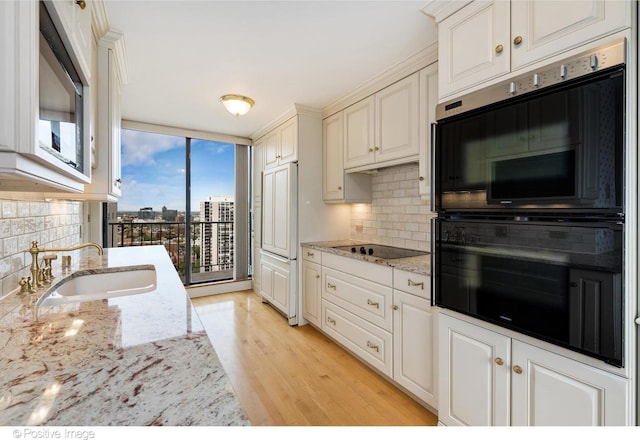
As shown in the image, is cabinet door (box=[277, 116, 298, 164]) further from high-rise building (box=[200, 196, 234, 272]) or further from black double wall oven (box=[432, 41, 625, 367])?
black double wall oven (box=[432, 41, 625, 367])

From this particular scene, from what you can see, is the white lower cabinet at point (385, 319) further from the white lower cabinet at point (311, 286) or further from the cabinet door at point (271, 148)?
the cabinet door at point (271, 148)

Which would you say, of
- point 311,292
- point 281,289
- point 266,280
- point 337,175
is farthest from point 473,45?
point 266,280

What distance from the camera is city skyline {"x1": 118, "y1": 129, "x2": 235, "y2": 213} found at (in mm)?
3945

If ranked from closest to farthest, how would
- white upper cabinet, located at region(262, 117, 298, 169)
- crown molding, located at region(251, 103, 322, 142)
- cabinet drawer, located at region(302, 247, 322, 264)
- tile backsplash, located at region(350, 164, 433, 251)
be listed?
1. tile backsplash, located at region(350, 164, 433, 251)
2. cabinet drawer, located at region(302, 247, 322, 264)
3. crown molding, located at region(251, 103, 322, 142)
4. white upper cabinet, located at region(262, 117, 298, 169)

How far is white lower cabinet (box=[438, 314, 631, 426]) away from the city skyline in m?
3.77

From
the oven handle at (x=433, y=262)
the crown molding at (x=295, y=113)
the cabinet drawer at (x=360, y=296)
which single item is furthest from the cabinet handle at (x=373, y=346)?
the crown molding at (x=295, y=113)

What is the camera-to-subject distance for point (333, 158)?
10.3 ft

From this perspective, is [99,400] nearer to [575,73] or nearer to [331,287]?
[575,73]

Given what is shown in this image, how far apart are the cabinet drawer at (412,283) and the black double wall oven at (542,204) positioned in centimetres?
24

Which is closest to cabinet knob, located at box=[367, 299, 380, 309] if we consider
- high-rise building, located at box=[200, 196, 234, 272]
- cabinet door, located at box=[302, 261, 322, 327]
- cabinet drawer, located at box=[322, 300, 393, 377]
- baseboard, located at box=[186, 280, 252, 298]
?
cabinet drawer, located at box=[322, 300, 393, 377]

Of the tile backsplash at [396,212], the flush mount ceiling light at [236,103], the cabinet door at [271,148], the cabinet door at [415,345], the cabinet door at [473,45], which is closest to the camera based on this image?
the cabinet door at [473,45]

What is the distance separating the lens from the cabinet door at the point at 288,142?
10.5ft

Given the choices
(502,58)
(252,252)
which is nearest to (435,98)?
(502,58)
